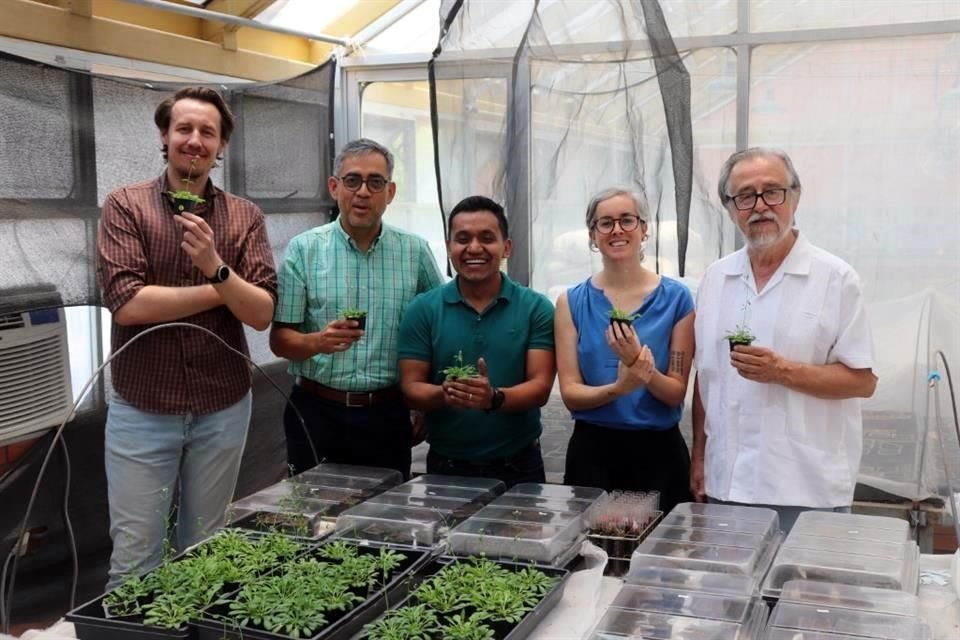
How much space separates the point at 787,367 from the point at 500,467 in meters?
0.98

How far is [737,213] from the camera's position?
8.13 feet

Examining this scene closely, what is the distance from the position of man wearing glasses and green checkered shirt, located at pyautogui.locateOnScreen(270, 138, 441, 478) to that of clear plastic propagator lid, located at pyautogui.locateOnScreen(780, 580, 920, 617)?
160 cm

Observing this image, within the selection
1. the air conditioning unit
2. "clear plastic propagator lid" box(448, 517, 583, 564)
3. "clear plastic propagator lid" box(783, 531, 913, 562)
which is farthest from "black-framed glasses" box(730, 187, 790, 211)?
the air conditioning unit

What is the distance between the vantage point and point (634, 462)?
2752mm

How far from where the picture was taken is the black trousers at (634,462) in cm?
275

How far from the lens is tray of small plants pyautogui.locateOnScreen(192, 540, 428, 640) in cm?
169

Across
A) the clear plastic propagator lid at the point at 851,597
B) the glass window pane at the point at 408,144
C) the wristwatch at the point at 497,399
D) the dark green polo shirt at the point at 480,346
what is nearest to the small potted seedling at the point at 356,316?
the dark green polo shirt at the point at 480,346

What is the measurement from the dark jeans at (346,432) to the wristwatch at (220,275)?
59 cm

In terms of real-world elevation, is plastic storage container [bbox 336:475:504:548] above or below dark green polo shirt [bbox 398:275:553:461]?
below

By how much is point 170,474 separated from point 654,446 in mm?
1535

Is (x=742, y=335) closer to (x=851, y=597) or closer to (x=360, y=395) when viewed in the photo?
(x=851, y=597)

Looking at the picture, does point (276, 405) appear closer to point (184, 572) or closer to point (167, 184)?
point (167, 184)

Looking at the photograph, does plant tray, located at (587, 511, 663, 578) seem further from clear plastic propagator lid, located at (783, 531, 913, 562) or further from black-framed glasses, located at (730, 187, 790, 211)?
black-framed glasses, located at (730, 187, 790, 211)

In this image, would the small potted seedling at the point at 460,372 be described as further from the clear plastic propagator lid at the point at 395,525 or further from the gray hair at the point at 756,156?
the gray hair at the point at 756,156
